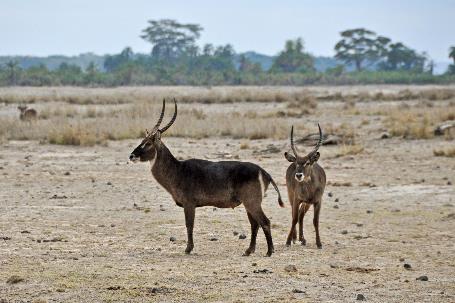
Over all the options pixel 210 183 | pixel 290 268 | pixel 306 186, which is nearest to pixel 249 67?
pixel 306 186

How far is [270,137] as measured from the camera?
29.4 metres

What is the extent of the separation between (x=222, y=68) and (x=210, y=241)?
9008 cm

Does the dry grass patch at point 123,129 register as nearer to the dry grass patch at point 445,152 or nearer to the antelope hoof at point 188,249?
the dry grass patch at point 445,152

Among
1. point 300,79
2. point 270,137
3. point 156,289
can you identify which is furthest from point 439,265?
point 300,79

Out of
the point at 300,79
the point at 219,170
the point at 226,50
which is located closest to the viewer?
the point at 219,170

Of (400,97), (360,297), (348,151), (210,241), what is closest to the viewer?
(360,297)

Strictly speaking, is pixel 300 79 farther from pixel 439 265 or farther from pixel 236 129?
pixel 439 265

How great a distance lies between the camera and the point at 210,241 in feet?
41.4

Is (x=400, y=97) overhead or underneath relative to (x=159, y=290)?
overhead

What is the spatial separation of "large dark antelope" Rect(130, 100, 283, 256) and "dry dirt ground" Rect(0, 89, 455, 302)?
17.1 inches

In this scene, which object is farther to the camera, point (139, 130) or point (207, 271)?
point (139, 130)

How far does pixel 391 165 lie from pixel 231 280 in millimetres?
13484

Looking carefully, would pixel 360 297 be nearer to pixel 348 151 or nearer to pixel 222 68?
pixel 348 151

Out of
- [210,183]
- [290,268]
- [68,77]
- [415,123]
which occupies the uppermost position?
[210,183]
